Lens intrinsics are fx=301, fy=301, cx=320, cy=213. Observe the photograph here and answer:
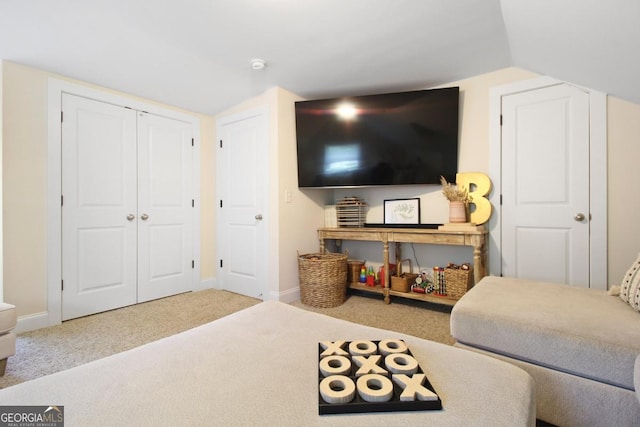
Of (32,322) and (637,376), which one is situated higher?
(637,376)

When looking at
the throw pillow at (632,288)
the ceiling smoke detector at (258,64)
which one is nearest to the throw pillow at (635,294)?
the throw pillow at (632,288)

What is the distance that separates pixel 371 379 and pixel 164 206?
302 cm

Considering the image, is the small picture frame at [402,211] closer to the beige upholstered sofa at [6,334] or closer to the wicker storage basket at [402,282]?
the wicker storage basket at [402,282]

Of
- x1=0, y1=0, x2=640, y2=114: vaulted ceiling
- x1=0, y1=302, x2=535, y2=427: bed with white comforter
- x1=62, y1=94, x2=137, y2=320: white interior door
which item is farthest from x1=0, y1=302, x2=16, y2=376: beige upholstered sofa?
x1=0, y1=0, x2=640, y2=114: vaulted ceiling

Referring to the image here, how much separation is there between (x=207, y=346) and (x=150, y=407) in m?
0.30

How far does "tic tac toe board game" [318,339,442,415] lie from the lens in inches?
27.8

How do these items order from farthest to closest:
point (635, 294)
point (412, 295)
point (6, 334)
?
point (412, 295)
point (6, 334)
point (635, 294)

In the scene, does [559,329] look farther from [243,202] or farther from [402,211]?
[243,202]

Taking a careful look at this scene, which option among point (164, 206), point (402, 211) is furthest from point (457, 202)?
point (164, 206)

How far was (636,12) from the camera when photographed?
133 centimetres

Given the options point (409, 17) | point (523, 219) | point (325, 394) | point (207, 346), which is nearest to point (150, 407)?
point (207, 346)

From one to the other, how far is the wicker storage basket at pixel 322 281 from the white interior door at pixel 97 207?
1677 millimetres

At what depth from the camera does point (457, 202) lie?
2582 mm

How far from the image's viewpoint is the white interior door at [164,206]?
9.91 ft
